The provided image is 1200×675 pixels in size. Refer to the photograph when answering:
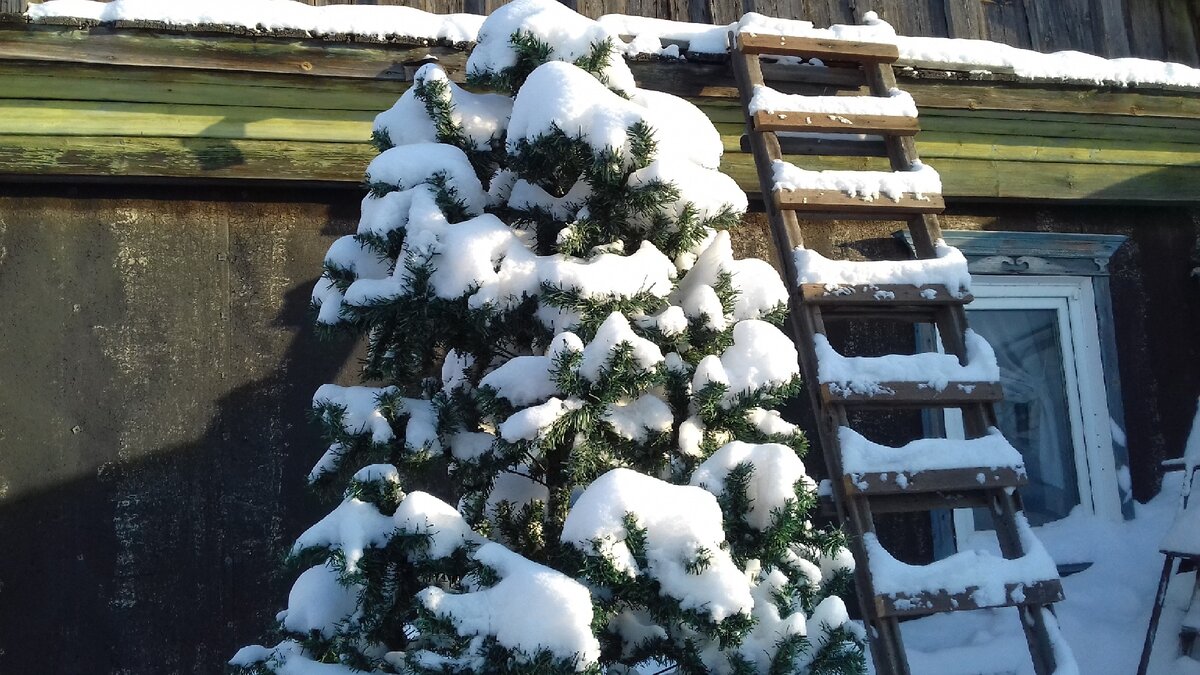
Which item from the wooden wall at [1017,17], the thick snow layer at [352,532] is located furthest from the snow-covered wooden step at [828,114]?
the thick snow layer at [352,532]

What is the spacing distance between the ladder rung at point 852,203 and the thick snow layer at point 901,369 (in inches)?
20.6

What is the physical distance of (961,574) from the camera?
377 cm

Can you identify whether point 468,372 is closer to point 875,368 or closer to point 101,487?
point 875,368

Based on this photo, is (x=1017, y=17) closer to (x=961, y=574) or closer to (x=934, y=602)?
(x=961, y=574)

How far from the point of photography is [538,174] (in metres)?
3.25

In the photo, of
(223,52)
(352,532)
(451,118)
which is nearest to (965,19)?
(451,118)

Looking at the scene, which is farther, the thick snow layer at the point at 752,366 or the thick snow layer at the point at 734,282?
the thick snow layer at the point at 734,282

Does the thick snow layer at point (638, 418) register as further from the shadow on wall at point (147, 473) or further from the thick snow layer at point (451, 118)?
the shadow on wall at point (147, 473)

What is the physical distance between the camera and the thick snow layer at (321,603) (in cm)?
308

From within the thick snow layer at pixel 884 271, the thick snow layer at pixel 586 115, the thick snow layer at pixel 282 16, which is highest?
the thick snow layer at pixel 282 16

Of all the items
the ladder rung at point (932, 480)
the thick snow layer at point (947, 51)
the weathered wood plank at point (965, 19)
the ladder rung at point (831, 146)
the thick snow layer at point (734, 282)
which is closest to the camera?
the thick snow layer at point (734, 282)

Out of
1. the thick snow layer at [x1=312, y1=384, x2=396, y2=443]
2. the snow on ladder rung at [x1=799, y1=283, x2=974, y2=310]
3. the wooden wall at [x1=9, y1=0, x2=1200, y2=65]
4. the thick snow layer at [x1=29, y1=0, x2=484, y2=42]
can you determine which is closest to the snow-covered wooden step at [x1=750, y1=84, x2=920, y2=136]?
the snow on ladder rung at [x1=799, y1=283, x2=974, y2=310]

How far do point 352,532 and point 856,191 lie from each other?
2296 mm

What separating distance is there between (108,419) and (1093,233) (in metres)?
4.53
